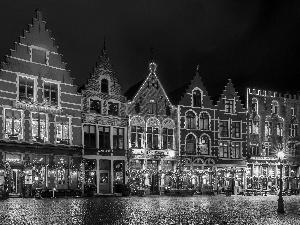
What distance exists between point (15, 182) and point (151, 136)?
16.1 meters

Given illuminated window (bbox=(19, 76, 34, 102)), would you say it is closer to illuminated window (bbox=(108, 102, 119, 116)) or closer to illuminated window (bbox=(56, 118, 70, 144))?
illuminated window (bbox=(56, 118, 70, 144))

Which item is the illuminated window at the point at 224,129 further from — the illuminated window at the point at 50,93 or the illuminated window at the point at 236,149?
the illuminated window at the point at 50,93

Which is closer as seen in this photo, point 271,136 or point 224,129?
point 224,129

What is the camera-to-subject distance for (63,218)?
1906 cm

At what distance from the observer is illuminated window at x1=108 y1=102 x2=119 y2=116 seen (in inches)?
1962

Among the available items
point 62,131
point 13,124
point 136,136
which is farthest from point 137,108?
point 13,124

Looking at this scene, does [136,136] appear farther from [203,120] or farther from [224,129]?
[224,129]

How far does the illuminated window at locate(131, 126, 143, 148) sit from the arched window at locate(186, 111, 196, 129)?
644 cm

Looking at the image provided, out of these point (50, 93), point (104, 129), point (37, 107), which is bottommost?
point (104, 129)

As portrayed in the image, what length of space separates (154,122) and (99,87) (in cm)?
762

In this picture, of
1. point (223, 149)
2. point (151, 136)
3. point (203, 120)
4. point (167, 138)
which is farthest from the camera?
point (223, 149)

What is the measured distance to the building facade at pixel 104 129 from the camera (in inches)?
1880

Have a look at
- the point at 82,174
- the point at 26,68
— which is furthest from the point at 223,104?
the point at 26,68

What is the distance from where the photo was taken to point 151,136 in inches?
2074
